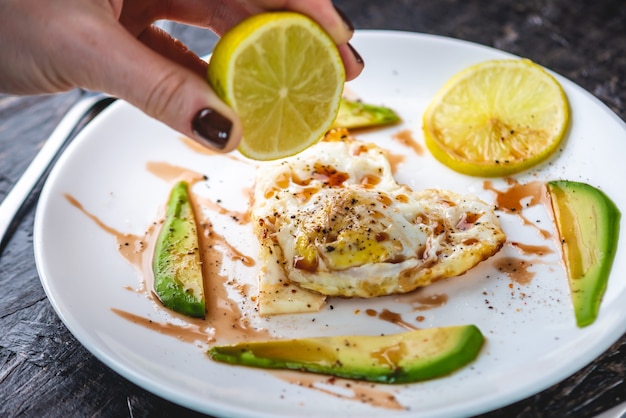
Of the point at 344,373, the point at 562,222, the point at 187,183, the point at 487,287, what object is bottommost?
the point at 187,183

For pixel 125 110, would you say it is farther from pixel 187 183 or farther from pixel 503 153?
pixel 503 153

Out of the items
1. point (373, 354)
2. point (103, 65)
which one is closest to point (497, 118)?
point (373, 354)

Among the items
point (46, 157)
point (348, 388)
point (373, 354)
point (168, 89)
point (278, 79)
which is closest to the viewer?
point (168, 89)

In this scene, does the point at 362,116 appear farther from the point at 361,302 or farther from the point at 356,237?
the point at 361,302

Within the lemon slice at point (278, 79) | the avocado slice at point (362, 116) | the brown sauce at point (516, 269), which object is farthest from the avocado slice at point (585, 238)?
the lemon slice at point (278, 79)

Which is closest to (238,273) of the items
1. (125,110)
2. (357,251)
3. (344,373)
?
(357,251)

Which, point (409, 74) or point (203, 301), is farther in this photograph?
point (409, 74)

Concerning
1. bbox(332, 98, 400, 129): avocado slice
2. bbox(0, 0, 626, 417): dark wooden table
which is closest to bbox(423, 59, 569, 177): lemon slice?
bbox(332, 98, 400, 129): avocado slice
